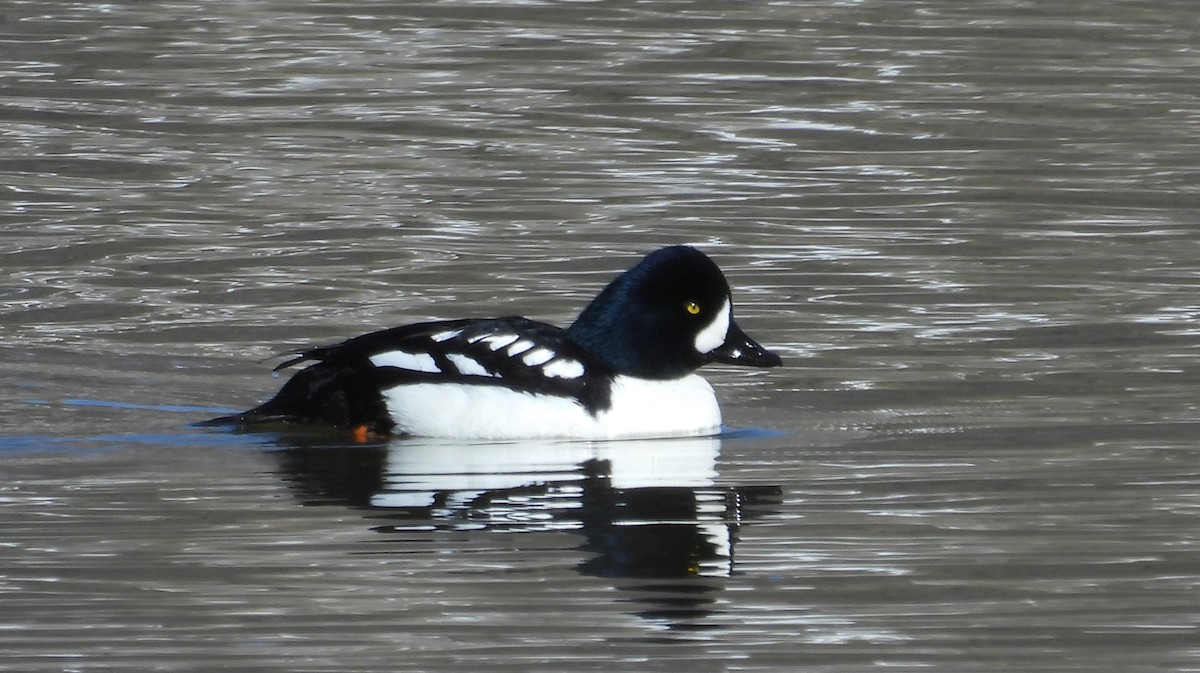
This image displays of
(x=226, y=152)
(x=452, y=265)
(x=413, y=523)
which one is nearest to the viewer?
(x=413, y=523)

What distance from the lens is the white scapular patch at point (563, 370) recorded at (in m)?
8.64

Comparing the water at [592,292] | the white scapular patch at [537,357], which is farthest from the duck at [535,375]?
the water at [592,292]

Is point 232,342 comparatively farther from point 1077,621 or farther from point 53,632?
point 1077,621

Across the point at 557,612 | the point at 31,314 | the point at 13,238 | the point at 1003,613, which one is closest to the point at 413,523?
the point at 557,612

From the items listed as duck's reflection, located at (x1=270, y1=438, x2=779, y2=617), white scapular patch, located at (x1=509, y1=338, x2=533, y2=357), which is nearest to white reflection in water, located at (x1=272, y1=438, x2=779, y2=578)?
duck's reflection, located at (x1=270, y1=438, x2=779, y2=617)

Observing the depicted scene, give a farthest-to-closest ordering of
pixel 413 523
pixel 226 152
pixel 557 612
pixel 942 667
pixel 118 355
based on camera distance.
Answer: pixel 226 152 < pixel 118 355 < pixel 413 523 < pixel 557 612 < pixel 942 667

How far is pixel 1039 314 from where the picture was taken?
34.7 ft

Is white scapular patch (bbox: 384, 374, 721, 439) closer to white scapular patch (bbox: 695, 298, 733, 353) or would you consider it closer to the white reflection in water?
the white reflection in water

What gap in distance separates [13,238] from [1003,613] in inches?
302

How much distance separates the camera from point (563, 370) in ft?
28.4

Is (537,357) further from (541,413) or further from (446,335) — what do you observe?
(446,335)

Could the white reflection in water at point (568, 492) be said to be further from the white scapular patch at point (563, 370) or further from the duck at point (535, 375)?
the white scapular patch at point (563, 370)

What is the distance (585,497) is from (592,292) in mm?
3721

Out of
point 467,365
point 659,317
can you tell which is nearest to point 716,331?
point 659,317
